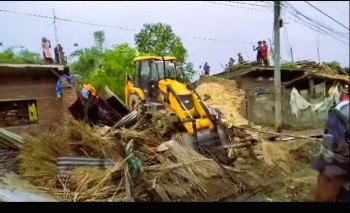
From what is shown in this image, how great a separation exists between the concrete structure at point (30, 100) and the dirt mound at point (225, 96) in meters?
1.02

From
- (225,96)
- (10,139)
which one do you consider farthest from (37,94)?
(225,96)

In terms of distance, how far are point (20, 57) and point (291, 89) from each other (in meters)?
1.80

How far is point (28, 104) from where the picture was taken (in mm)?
3191

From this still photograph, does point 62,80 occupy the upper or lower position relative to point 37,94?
upper

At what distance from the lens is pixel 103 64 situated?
245 cm

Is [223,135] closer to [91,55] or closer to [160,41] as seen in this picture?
[160,41]

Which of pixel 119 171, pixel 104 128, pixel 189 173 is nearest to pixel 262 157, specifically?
pixel 189 173

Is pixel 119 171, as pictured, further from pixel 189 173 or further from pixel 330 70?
pixel 330 70

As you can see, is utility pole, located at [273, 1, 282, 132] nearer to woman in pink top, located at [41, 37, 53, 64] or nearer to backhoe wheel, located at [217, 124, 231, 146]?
backhoe wheel, located at [217, 124, 231, 146]

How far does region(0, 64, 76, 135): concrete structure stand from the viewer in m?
3.02

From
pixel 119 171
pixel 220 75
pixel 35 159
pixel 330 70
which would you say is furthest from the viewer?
pixel 35 159

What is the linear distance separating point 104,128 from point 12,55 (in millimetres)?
821

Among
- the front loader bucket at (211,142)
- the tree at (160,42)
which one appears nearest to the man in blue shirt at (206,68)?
the tree at (160,42)

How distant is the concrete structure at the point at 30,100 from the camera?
3016 mm
